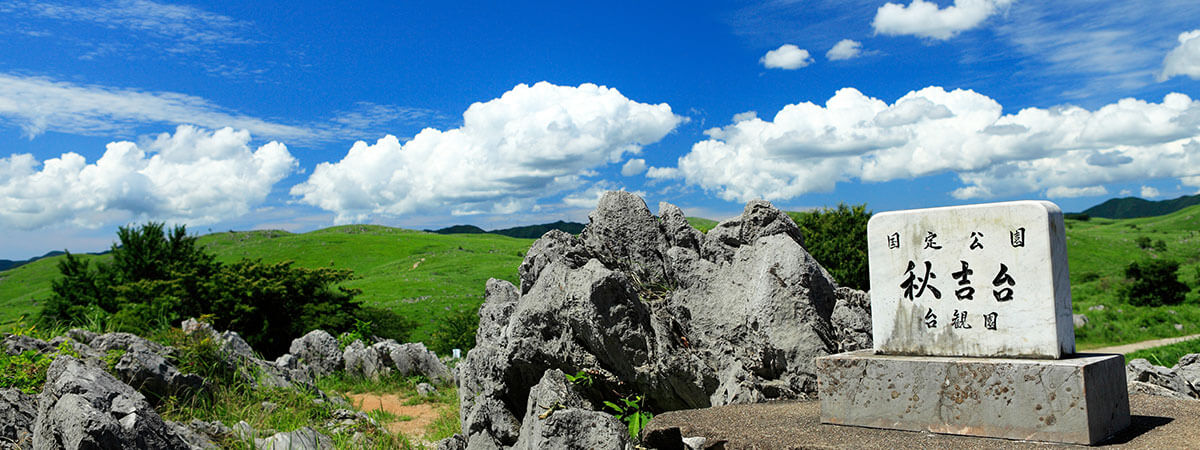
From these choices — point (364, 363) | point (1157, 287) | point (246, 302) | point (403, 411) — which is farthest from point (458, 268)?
point (403, 411)

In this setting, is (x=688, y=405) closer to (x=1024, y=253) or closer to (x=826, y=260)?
(x=1024, y=253)

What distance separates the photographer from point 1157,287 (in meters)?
30.1

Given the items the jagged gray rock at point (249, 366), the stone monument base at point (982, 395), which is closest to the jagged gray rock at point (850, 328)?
the stone monument base at point (982, 395)

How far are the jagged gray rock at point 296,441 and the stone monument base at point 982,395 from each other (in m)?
6.05

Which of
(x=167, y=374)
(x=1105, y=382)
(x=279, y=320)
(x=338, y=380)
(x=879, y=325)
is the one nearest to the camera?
(x=1105, y=382)

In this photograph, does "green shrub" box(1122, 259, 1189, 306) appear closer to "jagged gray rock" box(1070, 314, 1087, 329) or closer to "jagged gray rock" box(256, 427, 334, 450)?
"jagged gray rock" box(1070, 314, 1087, 329)

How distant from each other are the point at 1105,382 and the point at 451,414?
10421 millimetres

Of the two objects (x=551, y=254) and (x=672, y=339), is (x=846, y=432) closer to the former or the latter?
(x=672, y=339)

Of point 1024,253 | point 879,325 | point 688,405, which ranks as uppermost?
point 1024,253

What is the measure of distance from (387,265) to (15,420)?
67.2 metres

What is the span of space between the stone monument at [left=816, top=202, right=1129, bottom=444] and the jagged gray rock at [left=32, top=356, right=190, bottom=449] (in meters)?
6.82

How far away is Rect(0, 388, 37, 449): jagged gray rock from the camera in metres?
8.04

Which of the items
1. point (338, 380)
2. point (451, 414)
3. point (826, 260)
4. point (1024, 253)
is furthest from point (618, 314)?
point (826, 260)

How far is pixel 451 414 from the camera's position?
13586mm
